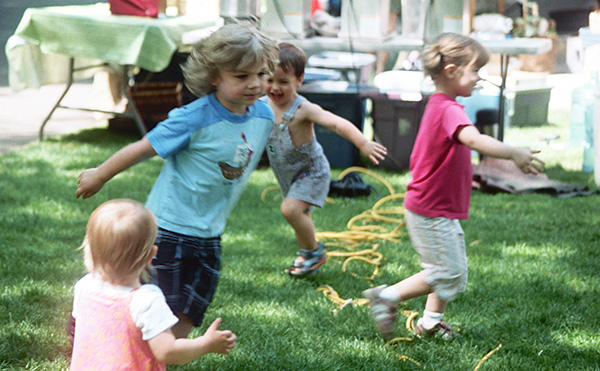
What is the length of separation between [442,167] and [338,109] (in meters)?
4.09

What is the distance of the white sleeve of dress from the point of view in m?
2.07

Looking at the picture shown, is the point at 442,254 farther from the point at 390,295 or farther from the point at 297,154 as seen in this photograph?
the point at 297,154

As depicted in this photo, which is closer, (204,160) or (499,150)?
(204,160)

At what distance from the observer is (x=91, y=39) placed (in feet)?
23.7

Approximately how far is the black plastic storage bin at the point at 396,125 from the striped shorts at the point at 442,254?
150 inches

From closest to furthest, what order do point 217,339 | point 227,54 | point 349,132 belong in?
point 217,339 → point 227,54 → point 349,132

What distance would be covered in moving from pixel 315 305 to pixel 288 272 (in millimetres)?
530

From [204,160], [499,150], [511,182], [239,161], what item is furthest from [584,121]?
[204,160]

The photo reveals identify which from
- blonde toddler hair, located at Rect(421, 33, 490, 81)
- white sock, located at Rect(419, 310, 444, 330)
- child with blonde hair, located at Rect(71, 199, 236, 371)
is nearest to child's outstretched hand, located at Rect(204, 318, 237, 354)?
child with blonde hair, located at Rect(71, 199, 236, 371)

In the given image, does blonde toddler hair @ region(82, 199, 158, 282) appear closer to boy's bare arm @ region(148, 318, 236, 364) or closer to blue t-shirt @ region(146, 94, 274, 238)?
boy's bare arm @ region(148, 318, 236, 364)

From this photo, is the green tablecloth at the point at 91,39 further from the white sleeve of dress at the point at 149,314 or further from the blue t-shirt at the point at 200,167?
the white sleeve of dress at the point at 149,314

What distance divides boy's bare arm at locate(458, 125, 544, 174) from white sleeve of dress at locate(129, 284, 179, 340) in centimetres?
144

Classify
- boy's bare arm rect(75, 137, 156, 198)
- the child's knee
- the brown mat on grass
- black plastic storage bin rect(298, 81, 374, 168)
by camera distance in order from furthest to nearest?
1. black plastic storage bin rect(298, 81, 374, 168)
2. the brown mat on grass
3. the child's knee
4. boy's bare arm rect(75, 137, 156, 198)

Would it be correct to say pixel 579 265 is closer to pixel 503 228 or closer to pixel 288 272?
pixel 503 228
